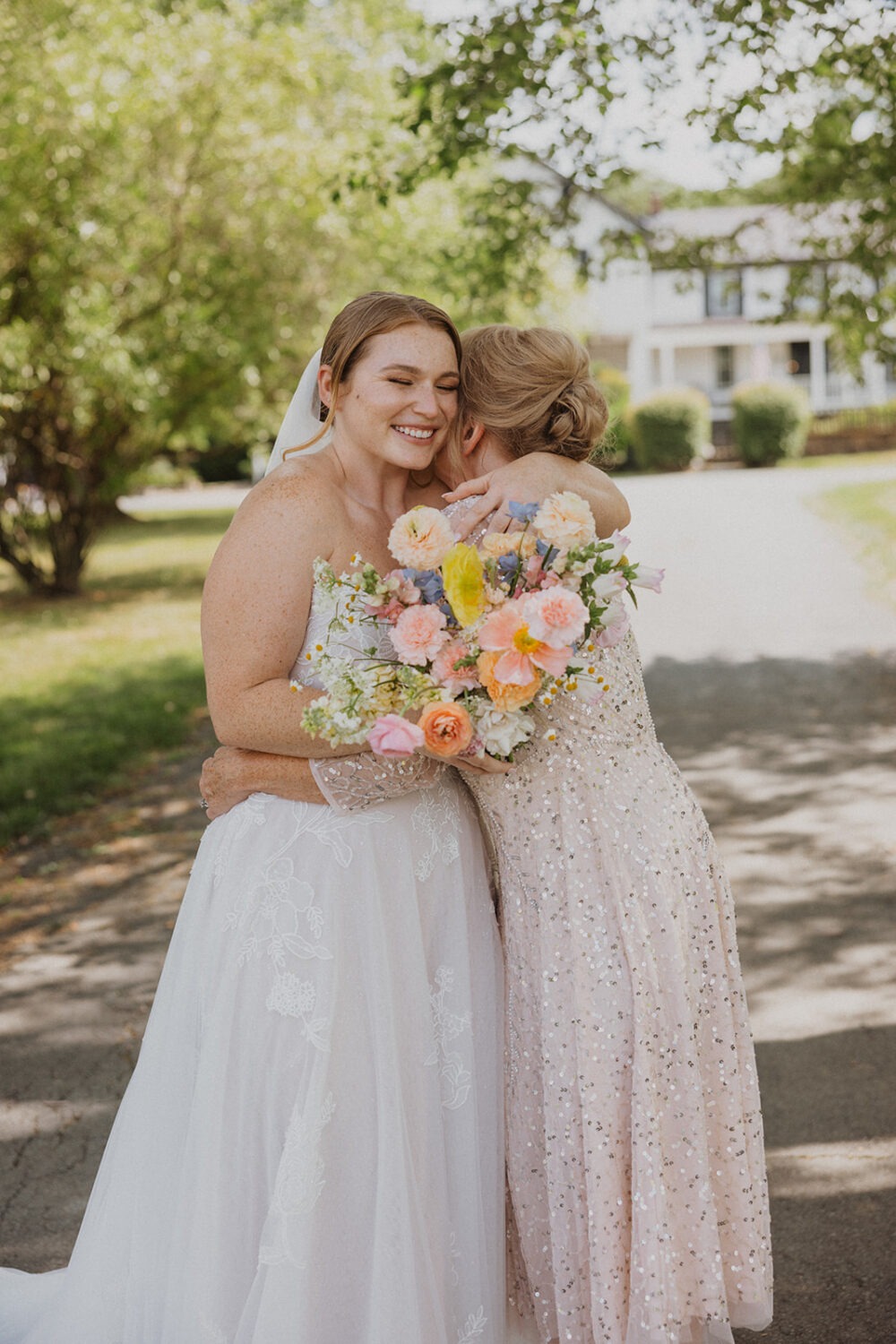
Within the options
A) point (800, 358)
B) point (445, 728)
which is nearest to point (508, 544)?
point (445, 728)

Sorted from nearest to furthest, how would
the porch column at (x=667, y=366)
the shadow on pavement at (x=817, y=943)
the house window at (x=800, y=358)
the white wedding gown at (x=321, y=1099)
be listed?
the white wedding gown at (x=321, y=1099) < the shadow on pavement at (x=817, y=943) < the porch column at (x=667, y=366) < the house window at (x=800, y=358)

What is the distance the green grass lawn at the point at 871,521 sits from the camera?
15.6 meters

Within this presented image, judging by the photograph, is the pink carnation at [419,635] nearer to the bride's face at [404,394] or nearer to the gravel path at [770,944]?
the bride's face at [404,394]

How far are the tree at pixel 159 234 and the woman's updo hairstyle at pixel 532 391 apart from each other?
784cm

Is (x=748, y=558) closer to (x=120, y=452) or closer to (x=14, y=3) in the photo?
(x=120, y=452)

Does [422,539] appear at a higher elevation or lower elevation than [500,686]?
higher

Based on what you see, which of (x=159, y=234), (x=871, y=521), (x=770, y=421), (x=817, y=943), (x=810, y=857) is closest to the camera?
(x=817, y=943)

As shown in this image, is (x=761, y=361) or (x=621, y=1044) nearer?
(x=621, y=1044)

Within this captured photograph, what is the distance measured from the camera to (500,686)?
8.14 ft

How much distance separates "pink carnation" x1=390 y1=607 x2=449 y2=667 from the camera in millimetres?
2500

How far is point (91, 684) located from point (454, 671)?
388 inches

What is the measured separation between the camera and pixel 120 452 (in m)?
19.2

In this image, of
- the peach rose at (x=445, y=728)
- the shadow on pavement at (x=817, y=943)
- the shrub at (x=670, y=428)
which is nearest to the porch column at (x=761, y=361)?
the shrub at (x=670, y=428)

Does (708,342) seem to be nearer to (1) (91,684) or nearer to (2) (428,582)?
(1) (91,684)
